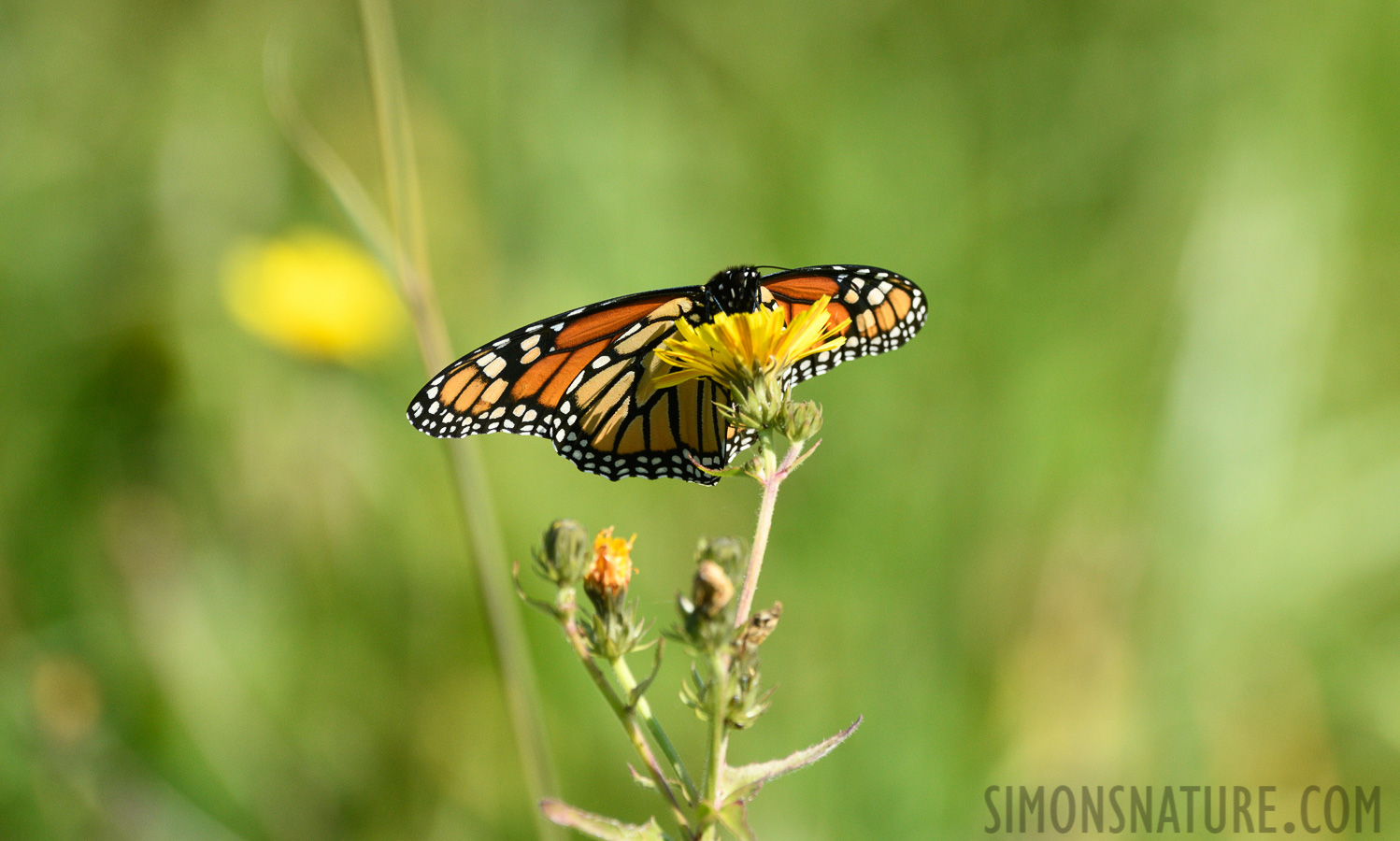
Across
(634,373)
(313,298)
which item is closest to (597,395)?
(634,373)

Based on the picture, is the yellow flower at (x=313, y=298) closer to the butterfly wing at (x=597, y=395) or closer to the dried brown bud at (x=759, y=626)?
the butterfly wing at (x=597, y=395)

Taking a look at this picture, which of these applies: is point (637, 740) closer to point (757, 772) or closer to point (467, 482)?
point (757, 772)

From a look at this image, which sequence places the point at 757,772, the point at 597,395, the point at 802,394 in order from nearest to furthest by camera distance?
the point at 757,772, the point at 597,395, the point at 802,394

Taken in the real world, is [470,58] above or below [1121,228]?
above

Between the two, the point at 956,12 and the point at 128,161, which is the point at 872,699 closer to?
the point at 956,12

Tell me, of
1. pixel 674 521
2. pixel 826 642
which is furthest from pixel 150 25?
pixel 826 642

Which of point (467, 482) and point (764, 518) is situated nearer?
point (764, 518)

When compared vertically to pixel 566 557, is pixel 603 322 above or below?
above
